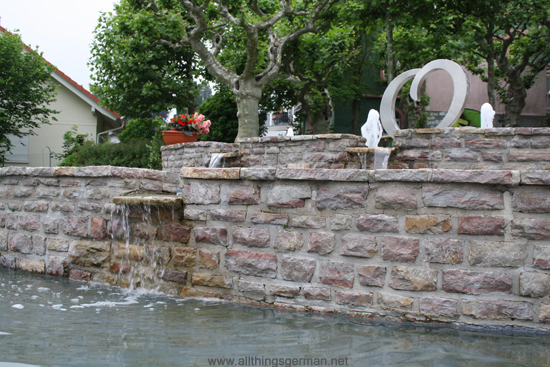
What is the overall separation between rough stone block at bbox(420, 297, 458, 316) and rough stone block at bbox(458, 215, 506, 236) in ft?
1.66

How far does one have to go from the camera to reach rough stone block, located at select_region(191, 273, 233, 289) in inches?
148

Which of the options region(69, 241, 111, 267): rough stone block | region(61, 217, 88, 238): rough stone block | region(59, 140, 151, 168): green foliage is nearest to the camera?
region(69, 241, 111, 267): rough stone block

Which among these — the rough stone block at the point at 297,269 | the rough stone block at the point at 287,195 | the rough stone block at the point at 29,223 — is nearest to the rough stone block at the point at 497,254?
the rough stone block at the point at 297,269

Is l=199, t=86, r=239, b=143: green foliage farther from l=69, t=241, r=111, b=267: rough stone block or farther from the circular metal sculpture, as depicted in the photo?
l=69, t=241, r=111, b=267: rough stone block

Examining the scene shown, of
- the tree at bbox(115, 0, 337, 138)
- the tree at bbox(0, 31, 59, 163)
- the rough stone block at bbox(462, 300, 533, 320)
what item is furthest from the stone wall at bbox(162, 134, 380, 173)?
the tree at bbox(0, 31, 59, 163)

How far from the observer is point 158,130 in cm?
1404

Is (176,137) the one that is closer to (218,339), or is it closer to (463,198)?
(218,339)

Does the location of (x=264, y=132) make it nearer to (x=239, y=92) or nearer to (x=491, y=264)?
(x=239, y=92)

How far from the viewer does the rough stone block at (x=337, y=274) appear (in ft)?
11.1

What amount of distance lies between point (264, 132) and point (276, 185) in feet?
48.3

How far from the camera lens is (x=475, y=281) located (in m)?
3.09

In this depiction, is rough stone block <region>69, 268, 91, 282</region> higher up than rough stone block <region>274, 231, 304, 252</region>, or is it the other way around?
rough stone block <region>274, 231, 304, 252</region>

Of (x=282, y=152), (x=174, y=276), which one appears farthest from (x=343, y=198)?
(x=282, y=152)

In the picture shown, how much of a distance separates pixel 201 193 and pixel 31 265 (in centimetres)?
246
